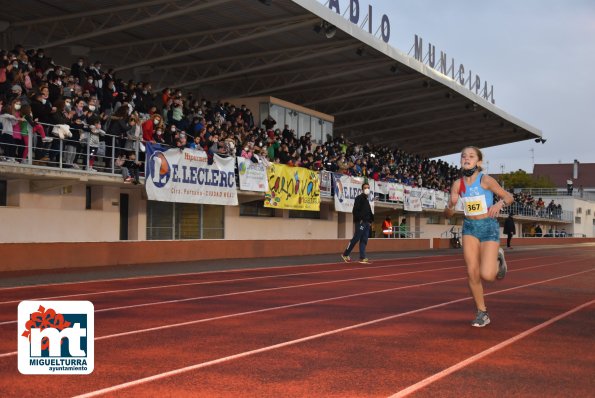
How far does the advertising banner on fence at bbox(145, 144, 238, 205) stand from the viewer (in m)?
20.6

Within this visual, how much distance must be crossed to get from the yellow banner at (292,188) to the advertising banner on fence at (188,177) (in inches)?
94.8

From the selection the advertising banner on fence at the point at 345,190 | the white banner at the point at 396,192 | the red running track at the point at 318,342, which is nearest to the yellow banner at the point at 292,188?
the advertising banner on fence at the point at 345,190

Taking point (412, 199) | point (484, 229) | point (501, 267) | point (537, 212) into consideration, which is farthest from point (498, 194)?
point (537, 212)

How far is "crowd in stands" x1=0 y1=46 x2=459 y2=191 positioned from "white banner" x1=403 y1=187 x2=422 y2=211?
9.84 meters

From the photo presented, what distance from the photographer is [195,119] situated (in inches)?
958

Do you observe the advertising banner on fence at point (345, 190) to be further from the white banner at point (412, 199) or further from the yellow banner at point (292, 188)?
the white banner at point (412, 199)

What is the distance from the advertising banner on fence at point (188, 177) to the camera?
67.6ft

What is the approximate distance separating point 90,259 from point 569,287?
12082 mm

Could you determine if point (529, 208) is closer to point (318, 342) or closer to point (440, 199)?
point (440, 199)

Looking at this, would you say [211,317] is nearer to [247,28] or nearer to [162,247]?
[162,247]

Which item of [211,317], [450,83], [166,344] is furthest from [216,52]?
[166,344]

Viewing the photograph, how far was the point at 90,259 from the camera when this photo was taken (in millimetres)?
19688

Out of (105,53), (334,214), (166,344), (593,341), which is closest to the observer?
(166,344)

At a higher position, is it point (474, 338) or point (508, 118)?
point (508, 118)
